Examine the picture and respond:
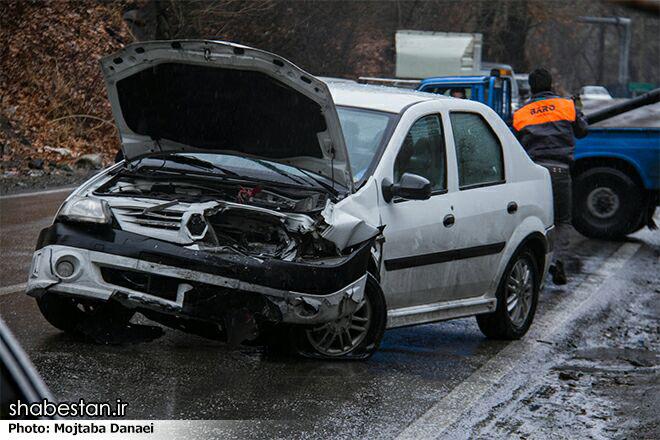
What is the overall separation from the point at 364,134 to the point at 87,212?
6.00 ft

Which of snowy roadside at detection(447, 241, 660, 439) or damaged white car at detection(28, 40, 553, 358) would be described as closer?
snowy roadside at detection(447, 241, 660, 439)

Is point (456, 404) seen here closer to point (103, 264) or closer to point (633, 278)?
point (103, 264)

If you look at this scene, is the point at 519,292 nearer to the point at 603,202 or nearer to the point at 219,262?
the point at 219,262

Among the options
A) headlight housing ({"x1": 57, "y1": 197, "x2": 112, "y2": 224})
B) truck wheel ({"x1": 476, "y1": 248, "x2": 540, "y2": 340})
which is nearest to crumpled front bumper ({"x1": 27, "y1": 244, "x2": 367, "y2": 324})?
headlight housing ({"x1": 57, "y1": 197, "x2": 112, "y2": 224})

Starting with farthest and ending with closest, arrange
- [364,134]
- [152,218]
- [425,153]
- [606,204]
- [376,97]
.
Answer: [606,204]
[376,97]
[425,153]
[364,134]
[152,218]

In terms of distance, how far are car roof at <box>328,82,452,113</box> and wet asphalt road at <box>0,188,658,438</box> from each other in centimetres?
154

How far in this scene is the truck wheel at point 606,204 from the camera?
14.3 meters

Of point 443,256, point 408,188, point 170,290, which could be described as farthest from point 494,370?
point 170,290

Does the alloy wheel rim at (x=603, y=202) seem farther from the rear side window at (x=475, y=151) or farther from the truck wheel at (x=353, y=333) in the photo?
the truck wheel at (x=353, y=333)

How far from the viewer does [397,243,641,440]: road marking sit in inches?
218

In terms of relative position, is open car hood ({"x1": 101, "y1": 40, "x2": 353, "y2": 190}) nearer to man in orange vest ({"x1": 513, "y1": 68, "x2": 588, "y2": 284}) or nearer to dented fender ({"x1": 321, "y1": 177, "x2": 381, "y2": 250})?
dented fender ({"x1": 321, "y1": 177, "x2": 381, "y2": 250})

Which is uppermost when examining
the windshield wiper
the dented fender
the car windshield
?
the car windshield

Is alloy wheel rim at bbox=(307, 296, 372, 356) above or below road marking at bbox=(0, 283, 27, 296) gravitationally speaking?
above

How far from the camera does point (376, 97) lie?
292 inches
